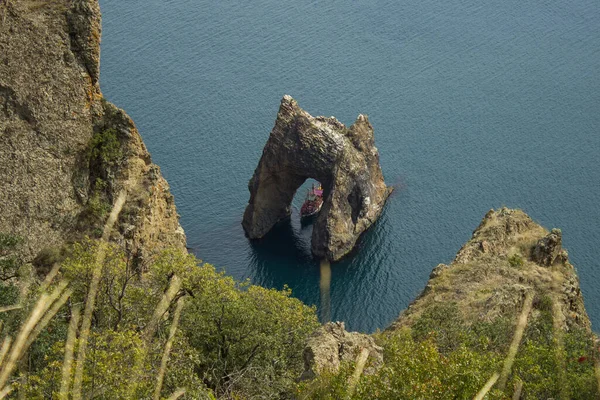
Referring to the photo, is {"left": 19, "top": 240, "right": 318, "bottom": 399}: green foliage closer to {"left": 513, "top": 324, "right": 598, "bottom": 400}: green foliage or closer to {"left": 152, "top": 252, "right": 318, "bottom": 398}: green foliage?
{"left": 152, "top": 252, "right": 318, "bottom": 398}: green foliage

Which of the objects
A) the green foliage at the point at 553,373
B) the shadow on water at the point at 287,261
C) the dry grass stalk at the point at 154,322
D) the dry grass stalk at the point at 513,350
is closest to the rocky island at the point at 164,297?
the green foliage at the point at 553,373

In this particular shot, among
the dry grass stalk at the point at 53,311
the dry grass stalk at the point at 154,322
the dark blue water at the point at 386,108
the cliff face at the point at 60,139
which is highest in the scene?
the dark blue water at the point at 386,108

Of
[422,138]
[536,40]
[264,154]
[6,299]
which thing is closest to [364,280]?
[264,154]

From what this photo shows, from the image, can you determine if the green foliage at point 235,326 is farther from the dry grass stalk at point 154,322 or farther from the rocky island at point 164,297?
the dry grass stalk at point 154,322

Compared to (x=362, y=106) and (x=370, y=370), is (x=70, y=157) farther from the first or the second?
(x=362, y=106)

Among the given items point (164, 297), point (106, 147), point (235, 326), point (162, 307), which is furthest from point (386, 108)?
point (164, 297)

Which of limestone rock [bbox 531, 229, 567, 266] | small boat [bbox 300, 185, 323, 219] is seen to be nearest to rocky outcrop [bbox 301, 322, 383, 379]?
limestone rock [bbox 531, 229, 567, 266]
